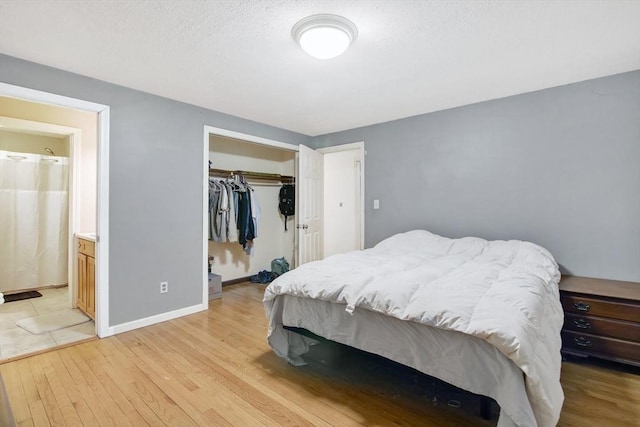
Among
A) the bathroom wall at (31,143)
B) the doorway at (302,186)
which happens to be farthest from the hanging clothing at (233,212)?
the bathroom wall at (31,143)

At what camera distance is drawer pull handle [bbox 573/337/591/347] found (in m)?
2.21

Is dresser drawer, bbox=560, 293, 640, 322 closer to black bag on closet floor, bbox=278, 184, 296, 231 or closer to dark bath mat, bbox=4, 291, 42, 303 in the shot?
black bag on closet floor, bbox=278, 184, 296, 231

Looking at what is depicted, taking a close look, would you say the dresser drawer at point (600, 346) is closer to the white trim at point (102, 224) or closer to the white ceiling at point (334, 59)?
the white ceiling at point (334, 59)

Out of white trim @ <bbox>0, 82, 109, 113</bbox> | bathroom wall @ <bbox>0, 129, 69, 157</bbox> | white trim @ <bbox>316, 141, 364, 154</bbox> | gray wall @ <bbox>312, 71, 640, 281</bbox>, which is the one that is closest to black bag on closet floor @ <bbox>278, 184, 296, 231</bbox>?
white trim @ <bbox>316, 141, 364, 154</bbox>

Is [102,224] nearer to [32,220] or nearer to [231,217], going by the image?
[231,217]

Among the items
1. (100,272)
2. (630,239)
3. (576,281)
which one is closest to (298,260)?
(100,272)

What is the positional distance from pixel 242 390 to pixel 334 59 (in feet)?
7.66

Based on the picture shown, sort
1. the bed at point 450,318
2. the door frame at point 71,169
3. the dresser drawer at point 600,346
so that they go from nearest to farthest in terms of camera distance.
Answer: the bed at point 450,318 < the dresser drawer at point 600,346 < the door frame at point 71,169

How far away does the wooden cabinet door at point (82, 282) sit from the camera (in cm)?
304

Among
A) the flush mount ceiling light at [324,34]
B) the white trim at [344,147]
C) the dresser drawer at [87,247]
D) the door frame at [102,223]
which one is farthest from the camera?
the white trim at [344,147]

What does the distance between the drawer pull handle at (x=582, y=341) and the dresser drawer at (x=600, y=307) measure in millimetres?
193

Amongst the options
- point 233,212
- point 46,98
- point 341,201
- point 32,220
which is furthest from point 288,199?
point 32,220

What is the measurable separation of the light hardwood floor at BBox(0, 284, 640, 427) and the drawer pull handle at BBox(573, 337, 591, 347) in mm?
150

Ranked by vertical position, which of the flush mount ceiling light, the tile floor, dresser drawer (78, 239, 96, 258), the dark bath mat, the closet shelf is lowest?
the tile floor
